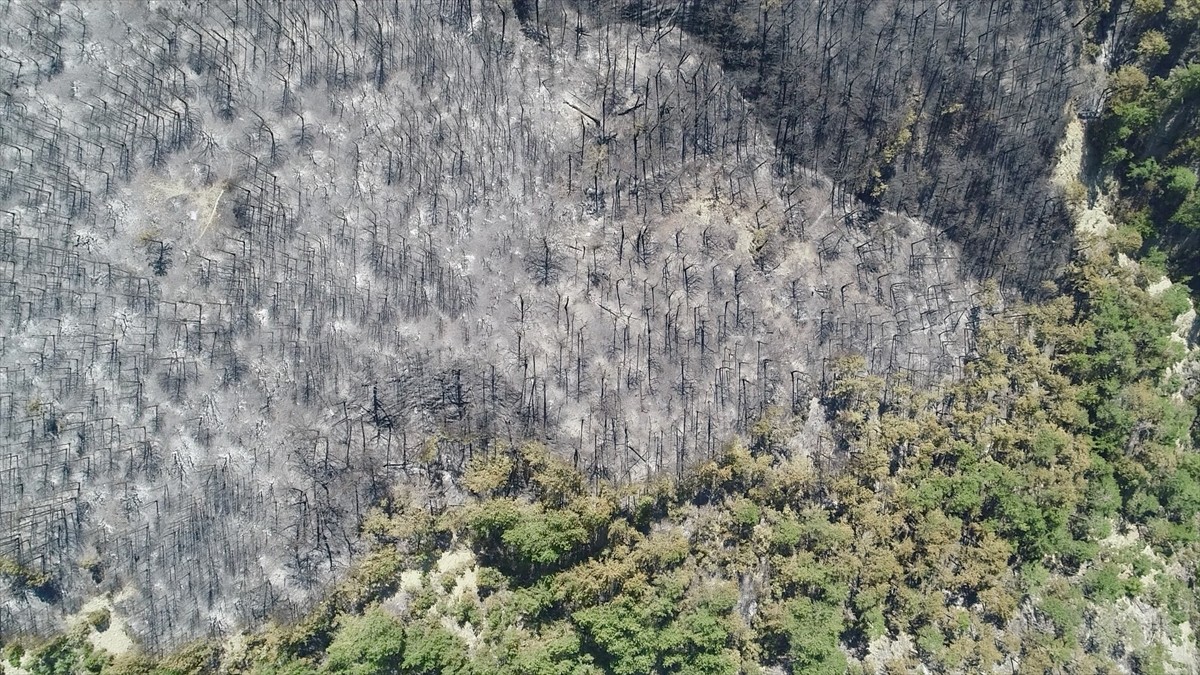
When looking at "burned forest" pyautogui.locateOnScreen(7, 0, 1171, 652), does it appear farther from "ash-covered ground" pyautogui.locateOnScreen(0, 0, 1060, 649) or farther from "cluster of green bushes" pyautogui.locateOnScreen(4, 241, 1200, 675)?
"cluster of green bushes" pyautogui.locateOnScreen(4, 241, 1200, 675)

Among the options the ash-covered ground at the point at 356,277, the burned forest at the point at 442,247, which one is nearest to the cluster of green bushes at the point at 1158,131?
the burned forest at the point at 442,247

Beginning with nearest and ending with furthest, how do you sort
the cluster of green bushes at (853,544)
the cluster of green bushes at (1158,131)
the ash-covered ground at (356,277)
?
the ash-covered ground at (356,277) → the cluster of green bushes at (853,544) → the cluster of green bushes at (1158,131)

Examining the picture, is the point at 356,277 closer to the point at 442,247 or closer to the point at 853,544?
the point at 442,247

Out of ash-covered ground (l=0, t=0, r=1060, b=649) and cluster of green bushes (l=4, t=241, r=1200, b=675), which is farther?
cluster of green bushes (l=4, t=241, r=1200, b=675)

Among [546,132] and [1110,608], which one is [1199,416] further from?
[546,132]

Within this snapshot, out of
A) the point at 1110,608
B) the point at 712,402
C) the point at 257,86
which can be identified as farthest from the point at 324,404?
the point at 1110,608

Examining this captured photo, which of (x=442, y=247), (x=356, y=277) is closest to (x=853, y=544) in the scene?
(x=442, y=247)

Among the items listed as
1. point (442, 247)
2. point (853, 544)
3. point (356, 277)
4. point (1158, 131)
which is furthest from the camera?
point (1158, 131)

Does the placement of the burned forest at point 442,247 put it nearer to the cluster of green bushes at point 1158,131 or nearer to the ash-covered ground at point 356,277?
the ash-covered ground at point 356,277

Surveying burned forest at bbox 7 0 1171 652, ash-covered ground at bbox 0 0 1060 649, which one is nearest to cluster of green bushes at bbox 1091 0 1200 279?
burned forest at bbox 7 0 1171 652
